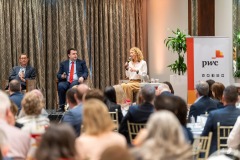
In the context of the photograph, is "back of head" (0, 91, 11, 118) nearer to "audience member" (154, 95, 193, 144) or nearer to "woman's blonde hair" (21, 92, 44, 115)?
"woman's blonde hair" (21, 92, 44, 115)

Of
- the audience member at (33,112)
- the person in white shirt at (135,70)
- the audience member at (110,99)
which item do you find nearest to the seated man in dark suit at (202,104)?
the audience member at (110,99)

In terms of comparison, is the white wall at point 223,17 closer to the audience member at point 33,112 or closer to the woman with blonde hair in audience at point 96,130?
the audience member at point 33,112

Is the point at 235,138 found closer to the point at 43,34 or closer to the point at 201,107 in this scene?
the point at 201,107

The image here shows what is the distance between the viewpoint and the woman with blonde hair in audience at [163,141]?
3426 millimetres

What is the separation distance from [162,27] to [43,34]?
10.0 ft

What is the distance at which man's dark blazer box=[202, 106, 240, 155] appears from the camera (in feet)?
20.7

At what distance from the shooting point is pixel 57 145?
3320mm

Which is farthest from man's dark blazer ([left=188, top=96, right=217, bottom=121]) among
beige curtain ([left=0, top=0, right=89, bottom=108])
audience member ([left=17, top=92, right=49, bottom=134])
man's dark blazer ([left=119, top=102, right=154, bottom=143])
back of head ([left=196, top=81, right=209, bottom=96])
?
beige curtain ([left=0, top=0, right=89, bottom=108])

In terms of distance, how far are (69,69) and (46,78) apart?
1468 mm

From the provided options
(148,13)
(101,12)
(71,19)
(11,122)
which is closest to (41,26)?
(71,19)

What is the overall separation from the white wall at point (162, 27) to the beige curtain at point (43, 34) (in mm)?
1974

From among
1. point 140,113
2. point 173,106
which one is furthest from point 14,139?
point 140,113

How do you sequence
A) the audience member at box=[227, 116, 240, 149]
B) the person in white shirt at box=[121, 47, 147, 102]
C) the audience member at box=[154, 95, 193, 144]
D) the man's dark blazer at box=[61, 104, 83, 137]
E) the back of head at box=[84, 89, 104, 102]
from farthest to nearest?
1. the person in white shirt at box=[121, 47, 147, 102]
2. the back of head at box=[84, 89, 104, 102]
3. the man's dark blazer at box=[61, 104, 83, 137]
4. the audience member at box=[227, 116, 240, 149]
5. the audience member at box=[154, 95, 193, 144]

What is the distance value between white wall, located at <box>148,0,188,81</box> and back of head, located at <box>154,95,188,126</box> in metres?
8.81
